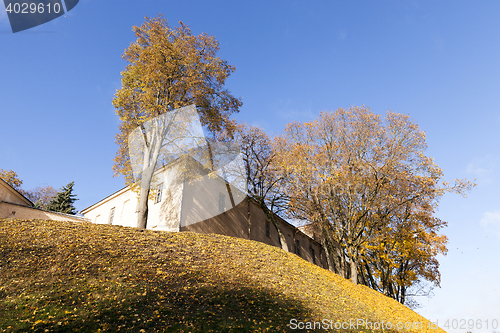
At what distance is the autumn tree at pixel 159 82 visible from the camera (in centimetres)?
1830

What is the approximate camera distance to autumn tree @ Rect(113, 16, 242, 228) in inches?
720

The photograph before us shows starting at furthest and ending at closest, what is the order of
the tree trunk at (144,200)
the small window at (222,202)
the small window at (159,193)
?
the small window at (222,202) < the small window at (159,193) < the tree trunk at (144,200)

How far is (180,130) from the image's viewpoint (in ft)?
64.3

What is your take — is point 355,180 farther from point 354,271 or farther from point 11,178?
point 11,178

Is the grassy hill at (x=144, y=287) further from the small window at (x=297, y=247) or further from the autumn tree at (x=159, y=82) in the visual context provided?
the small window at (x=297, y=247)

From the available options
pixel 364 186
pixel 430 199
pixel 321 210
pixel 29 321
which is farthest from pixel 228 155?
pixel 29 321

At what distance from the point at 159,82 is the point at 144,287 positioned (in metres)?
14.2

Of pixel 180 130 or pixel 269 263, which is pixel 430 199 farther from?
pixel 180 130

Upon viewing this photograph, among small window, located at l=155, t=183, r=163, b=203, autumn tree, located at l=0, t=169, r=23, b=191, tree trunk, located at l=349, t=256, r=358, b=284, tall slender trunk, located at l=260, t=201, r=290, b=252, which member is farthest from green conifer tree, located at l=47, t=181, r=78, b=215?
tree trunk, located at l=349, t=256, r=358, b=284

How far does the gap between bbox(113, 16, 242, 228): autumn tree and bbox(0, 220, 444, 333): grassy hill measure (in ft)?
22.2

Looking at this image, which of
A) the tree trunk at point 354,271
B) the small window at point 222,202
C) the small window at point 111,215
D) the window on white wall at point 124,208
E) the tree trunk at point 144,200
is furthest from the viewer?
the small window at point 111,215

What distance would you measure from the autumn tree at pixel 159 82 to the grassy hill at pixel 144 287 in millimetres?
6772

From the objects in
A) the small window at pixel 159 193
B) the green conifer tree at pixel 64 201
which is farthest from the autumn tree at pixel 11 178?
the small window at pixel 159 193

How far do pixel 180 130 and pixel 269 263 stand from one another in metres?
10.9
